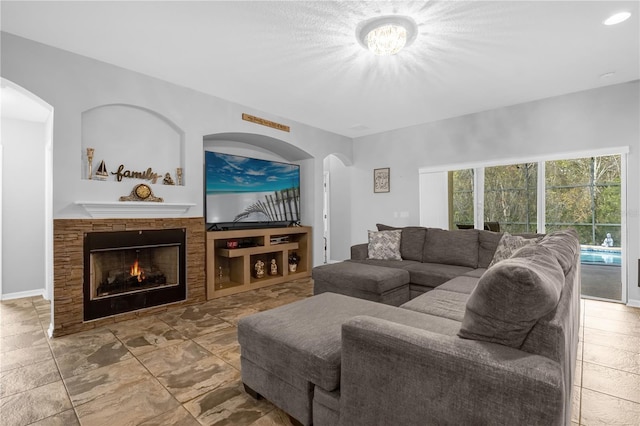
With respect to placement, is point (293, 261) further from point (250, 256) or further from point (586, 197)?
point (586, 197)

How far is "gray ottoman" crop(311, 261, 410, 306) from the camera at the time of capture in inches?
121

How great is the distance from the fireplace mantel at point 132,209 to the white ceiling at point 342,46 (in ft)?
4.68

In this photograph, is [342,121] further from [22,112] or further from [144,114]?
[22,112]

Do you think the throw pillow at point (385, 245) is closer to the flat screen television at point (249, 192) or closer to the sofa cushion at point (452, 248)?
the sofa cushion at point (452, 248)

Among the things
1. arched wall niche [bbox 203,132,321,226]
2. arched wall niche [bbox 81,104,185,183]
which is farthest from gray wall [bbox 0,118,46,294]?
arched wall niche [bbox 203,132,321,226]

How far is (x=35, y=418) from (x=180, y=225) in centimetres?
214

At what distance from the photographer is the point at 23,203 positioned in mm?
4055

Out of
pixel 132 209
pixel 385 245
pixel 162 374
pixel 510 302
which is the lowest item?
pixel 162 374

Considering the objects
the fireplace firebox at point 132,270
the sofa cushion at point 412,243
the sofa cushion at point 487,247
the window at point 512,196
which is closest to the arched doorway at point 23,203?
the fireplace firebox at point 132,270

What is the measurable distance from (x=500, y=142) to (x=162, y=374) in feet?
16.2

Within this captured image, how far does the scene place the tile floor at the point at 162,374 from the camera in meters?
1.67

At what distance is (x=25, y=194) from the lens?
407 centimetres

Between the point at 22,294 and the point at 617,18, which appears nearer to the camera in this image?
the point at 617,18

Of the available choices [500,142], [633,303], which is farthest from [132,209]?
[633,303]
